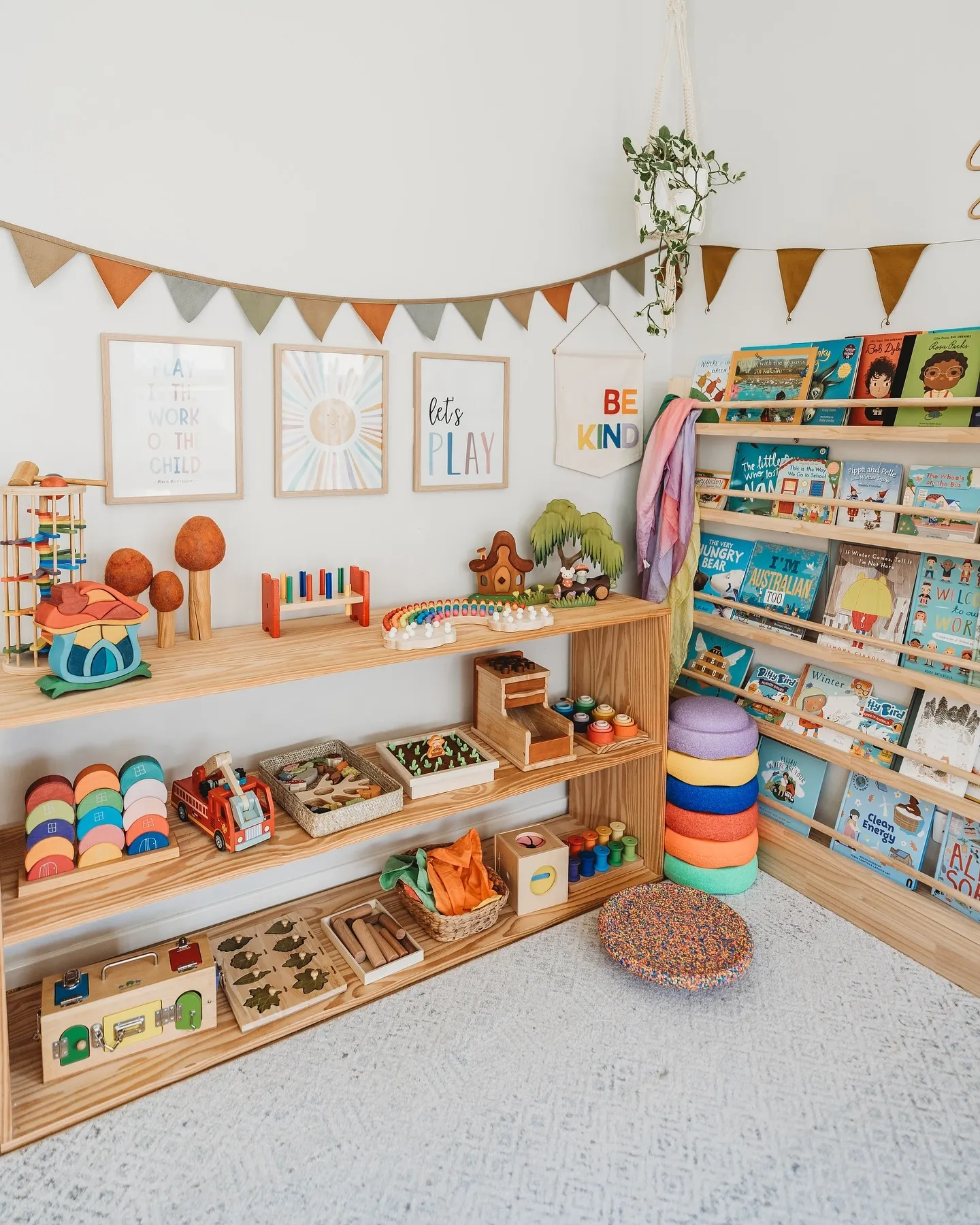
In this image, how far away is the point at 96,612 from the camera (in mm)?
1632

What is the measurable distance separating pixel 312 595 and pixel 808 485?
1.40 metres

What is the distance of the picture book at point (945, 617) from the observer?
2025 millimetres

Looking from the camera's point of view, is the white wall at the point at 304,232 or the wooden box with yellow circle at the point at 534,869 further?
the wooden box with yellow circle at the point at 534,869

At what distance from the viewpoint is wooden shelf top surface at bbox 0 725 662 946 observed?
1.61 m

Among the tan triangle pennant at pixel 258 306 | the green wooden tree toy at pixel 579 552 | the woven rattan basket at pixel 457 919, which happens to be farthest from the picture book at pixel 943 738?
the tan triangle pennant at pixel 258 306

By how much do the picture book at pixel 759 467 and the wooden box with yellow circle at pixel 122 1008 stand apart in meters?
1.89

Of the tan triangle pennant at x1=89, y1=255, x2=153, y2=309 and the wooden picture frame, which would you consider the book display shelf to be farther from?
the tan triangle pennant at x1=89, y1=255, x2=153, y2=309

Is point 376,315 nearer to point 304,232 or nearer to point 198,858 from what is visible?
point 304,232

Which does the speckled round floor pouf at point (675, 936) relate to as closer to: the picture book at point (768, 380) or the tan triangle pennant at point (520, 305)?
the picture book at point (768, 380)

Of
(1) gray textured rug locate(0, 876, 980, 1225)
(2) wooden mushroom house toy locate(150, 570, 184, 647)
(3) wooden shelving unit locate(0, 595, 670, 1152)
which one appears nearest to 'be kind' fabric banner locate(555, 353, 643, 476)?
(3) wooden shelving unit locate(0, 595, 670, 1152)

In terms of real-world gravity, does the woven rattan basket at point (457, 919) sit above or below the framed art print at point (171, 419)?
below

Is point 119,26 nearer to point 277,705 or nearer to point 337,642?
point 337,642

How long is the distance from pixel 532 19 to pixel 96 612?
193 cm

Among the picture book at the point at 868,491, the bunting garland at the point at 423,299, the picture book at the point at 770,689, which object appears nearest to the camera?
the bunting garland at the point at 423,299
